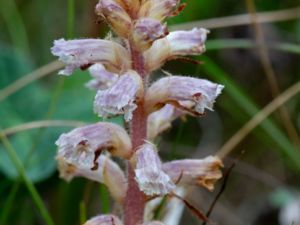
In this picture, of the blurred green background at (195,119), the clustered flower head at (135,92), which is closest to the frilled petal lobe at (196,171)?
the clustered flower head at (135,92)

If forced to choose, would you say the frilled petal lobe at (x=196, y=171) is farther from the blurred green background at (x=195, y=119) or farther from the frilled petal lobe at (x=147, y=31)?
the blurred green background at (x=195, y=119)

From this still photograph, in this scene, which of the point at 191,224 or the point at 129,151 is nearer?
the point at 129,151

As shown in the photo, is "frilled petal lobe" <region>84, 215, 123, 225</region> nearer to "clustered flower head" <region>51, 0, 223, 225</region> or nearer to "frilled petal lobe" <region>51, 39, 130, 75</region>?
"clustered flower head" <region>51, 0, 223, 225</region>

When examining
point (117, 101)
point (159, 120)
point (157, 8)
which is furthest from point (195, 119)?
point (117, 101)

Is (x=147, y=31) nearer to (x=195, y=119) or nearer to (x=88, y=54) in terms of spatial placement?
(x=88, y=54)

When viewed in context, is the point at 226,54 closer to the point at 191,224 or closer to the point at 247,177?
the point at 247,177

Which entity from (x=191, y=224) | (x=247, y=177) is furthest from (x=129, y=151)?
(x=247, y=177)
